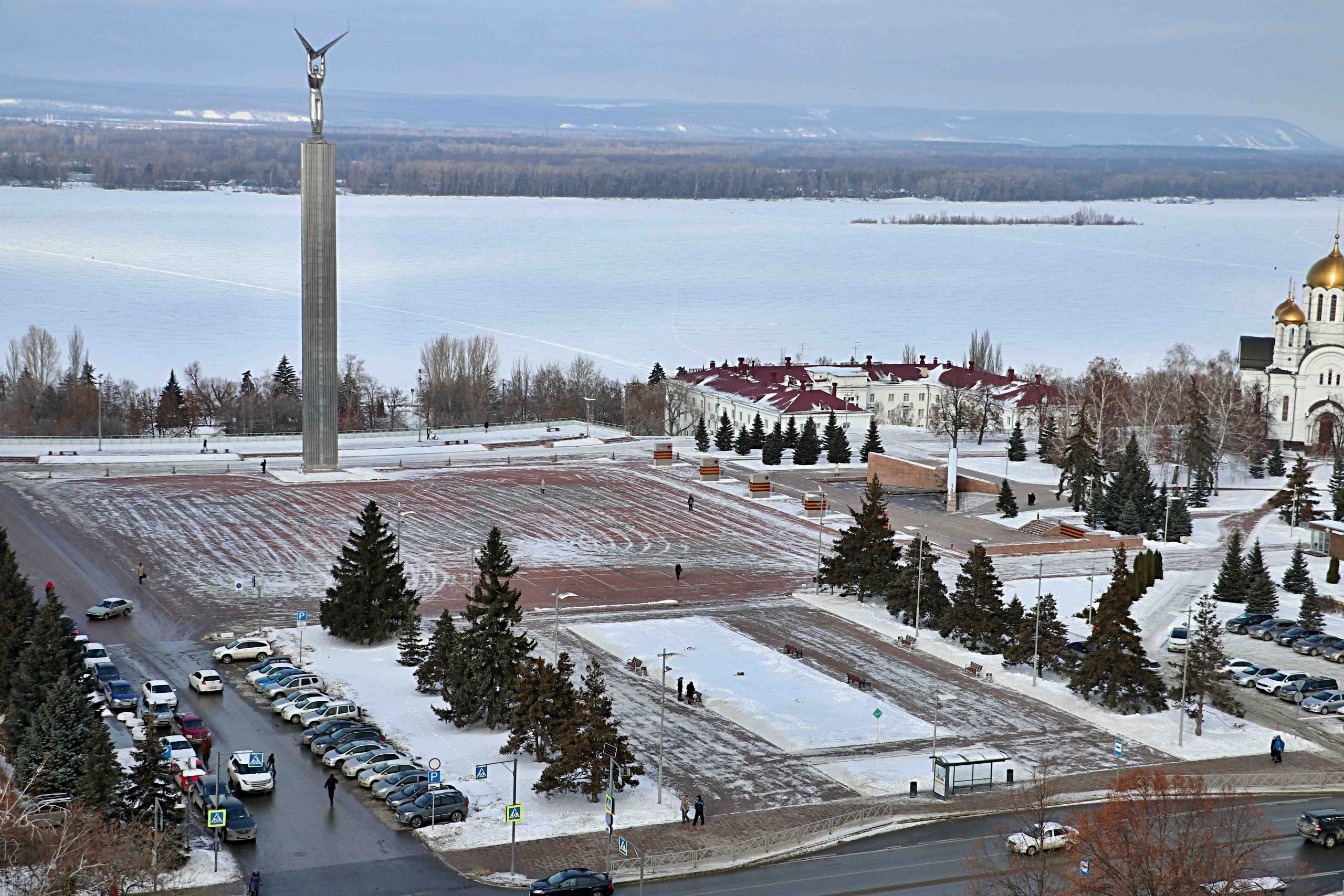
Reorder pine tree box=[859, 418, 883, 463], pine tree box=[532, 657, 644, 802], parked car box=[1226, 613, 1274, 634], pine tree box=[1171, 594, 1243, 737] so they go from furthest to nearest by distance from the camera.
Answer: pine tree box=[859, 418, 883, 463]
parked car box=[1226, 613, 1274, 634]
pine tree box=[1171, 594, 1243, 737]
pine tree box=[532, 657, 644, 802]

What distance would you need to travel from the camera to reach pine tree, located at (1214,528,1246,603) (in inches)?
1711

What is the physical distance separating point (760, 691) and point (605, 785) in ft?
24.8

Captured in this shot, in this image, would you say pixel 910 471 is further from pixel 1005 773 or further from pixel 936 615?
pixel 1005 773

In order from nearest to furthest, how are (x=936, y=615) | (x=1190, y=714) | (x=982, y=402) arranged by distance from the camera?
(x=1190, y=714)
(x=936, y=615)
(x=982, y=402)

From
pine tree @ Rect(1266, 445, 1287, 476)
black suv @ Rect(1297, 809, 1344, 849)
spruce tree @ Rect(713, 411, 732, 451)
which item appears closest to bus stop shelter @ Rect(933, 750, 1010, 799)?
black suv @ Rect(1297, 809, 1344, 849)

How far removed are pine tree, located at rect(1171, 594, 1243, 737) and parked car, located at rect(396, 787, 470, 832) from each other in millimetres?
15180

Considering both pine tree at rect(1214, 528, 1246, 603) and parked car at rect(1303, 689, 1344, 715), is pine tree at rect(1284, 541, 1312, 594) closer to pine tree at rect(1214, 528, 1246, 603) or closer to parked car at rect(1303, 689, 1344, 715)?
pine tree at rect(1214, 528, 1246, 603)

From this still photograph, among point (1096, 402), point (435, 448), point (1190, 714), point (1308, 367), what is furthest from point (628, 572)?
point (1308, 367)

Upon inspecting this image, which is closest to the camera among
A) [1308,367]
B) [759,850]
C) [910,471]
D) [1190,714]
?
[759,850]

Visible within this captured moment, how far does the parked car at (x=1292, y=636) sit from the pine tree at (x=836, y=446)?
30.2 metres

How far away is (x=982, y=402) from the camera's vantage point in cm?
7881

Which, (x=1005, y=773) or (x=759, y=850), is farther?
(x=1005, y=773)

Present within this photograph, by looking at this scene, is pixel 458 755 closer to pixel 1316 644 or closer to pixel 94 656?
pixel 94 656

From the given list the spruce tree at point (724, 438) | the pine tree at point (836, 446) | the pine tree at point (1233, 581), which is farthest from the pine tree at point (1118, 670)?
the spruce tree at point (724, 438)
